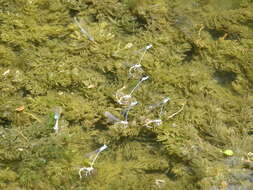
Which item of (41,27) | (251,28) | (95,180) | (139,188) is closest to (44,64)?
(41,27)

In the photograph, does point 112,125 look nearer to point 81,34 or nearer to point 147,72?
point 147,72

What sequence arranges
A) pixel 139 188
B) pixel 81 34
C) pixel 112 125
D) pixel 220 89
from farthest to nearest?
pixel 81 34, pixel 220 89, pixel 112 125, pixel 139 188

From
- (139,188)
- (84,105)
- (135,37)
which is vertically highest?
(135,37)

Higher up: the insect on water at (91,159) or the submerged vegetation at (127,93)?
the submerged vegetation at (127,93)

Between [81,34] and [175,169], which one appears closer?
[175,169]

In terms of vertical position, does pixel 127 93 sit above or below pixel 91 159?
above

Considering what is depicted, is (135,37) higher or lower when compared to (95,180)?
higher

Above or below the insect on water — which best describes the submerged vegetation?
above

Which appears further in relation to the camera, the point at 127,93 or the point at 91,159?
the point at 127,93
